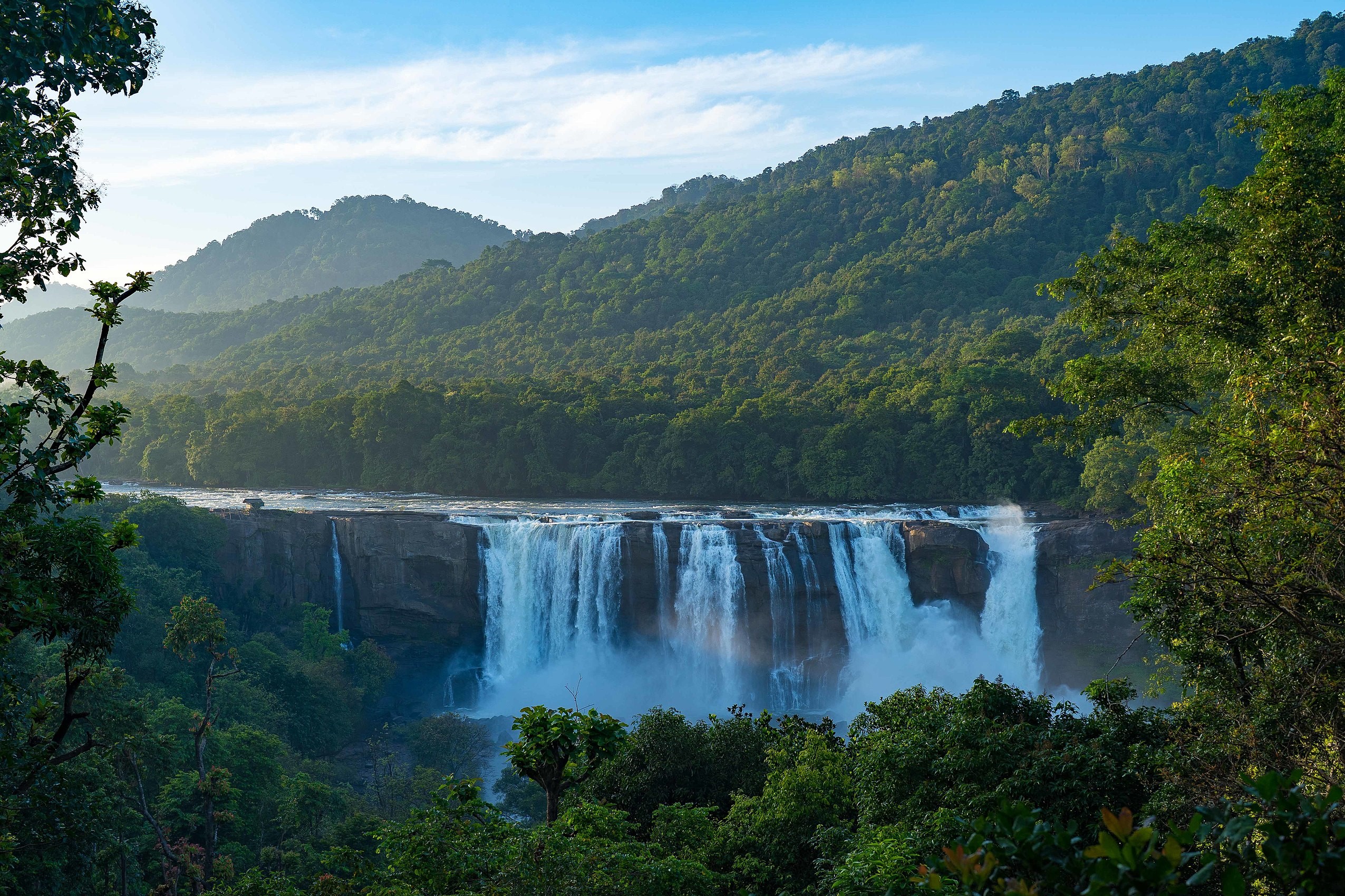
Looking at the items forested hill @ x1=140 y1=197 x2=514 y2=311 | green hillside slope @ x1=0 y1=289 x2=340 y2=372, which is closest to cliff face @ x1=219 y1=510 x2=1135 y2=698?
green hillside slope @ x1=0 y1=289 x2=340 y2=372

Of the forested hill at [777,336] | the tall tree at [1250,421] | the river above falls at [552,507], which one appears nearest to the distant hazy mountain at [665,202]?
the forested hill at [777,336]

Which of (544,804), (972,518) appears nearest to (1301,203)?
(544,804)

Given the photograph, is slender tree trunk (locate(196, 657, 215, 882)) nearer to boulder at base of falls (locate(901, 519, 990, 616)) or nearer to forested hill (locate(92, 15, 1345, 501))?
boulder at base of falls (locate(901, 519, 990, 616))

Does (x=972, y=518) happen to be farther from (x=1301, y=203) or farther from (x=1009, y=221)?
(x=1009, y=221)

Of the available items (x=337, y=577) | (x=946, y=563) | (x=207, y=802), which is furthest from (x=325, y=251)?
(x=207, y=802)

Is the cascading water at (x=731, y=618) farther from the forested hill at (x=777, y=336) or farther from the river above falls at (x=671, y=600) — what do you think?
the forested hill at (x=777, y=336)

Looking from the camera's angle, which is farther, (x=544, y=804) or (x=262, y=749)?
(x=544, y=804)

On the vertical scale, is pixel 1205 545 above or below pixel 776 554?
above
